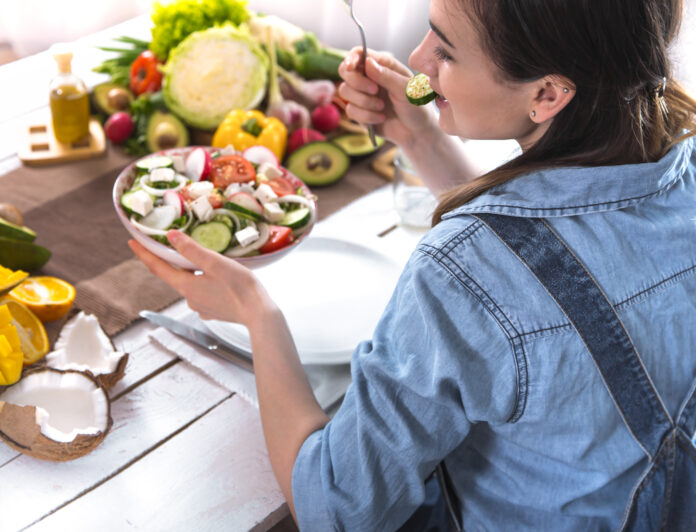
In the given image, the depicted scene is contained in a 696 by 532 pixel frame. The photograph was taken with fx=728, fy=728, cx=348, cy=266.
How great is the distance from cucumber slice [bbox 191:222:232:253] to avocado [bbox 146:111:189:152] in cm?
65

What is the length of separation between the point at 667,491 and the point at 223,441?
0.59 metres

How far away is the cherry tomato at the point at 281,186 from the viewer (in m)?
1.31

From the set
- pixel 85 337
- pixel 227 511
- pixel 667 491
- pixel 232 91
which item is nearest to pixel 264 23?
pixel 232 91

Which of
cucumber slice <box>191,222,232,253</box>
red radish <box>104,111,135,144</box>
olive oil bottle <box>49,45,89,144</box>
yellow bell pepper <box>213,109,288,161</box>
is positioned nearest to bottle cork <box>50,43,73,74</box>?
olive oil bottle <box>49,45,89,144</box>

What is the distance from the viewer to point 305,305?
131 centimetres

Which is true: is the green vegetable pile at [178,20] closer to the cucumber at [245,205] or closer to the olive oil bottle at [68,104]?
the olive oil bottle at [68,104]

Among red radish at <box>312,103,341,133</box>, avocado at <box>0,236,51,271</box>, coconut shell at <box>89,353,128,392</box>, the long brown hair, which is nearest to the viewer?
the long brown hair

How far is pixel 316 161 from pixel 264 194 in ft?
1.61

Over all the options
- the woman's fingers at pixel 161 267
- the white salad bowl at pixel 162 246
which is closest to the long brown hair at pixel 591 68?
the white salad bowl at pixel 162 246

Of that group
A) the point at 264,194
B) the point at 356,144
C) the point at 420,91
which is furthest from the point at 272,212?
the point at 356,144

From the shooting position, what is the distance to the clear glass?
1.56 metres

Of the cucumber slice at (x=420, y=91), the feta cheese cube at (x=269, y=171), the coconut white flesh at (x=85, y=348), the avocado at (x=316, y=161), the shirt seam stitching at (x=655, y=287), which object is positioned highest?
A: the cucumber slice at (x=420, y=91)

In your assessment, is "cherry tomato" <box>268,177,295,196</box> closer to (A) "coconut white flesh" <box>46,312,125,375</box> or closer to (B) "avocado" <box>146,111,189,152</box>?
(A) "coconut white flesh" <box>46,312,125,375</box>

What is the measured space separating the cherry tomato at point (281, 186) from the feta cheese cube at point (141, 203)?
0.23m
